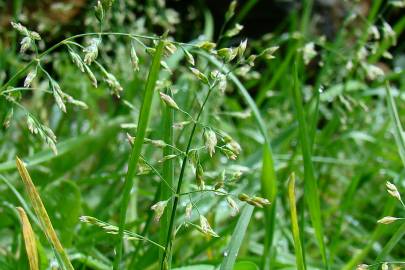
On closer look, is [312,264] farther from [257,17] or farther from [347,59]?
[257,17]

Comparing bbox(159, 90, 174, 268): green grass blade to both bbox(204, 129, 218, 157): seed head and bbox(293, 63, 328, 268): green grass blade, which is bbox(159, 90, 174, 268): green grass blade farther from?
bbox(293, 63, 328, 268): green grass blade

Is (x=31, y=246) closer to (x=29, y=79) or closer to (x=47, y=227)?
(x=47, y=227)

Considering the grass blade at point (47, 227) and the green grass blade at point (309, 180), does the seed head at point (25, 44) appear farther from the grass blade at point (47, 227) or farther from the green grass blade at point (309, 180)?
the green grass blade at point (309, 180)

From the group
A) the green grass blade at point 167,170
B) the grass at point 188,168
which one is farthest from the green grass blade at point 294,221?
the green grass blade at point 167,170

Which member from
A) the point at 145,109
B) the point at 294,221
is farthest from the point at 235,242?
the point at 145,109

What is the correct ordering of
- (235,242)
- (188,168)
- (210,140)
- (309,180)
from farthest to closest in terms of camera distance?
(188,168) < (309,180) < (235,242) < (210,140)

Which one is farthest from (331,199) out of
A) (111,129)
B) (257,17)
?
(257,17)

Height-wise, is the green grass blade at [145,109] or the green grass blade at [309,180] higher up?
the green grass blade at [145,109]

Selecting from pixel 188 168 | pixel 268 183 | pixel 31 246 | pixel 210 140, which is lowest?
pixel 188 168
